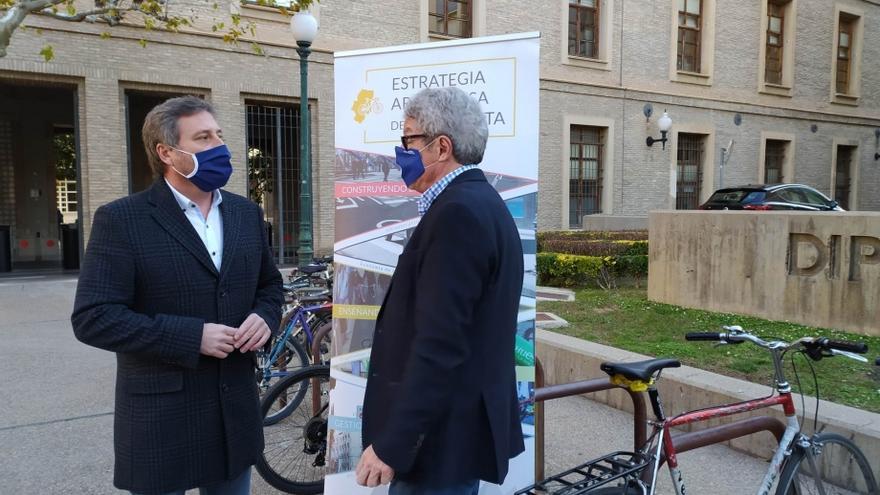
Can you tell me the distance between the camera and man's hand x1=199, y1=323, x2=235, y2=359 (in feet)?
6.63

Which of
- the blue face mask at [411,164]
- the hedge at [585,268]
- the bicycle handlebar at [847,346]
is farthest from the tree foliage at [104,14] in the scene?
the bicycle handlebar at [847,346]

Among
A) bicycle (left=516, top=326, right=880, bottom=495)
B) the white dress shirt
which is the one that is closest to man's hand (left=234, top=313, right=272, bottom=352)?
the white dress shirt

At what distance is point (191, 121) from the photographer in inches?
86.4

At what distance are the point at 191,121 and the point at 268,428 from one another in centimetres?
241

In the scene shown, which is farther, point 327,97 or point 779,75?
point 779,75

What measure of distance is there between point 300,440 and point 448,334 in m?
2.60

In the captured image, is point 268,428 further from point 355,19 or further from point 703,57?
point 703,57

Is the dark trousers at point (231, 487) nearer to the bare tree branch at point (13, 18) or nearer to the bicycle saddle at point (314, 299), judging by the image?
the bicycle saddle at point (314, 299)

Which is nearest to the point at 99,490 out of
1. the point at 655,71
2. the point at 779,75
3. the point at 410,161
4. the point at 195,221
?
the point at 195,221

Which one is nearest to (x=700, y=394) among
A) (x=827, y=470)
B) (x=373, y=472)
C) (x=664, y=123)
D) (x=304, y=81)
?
(x=827, y=470)

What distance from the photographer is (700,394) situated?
446 cm

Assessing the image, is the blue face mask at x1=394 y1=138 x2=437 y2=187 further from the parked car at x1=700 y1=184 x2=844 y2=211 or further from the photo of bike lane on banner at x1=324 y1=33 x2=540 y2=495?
the parked car at x1=700 y1=184 x2=844 y2=211

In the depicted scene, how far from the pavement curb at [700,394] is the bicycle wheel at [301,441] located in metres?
2.56

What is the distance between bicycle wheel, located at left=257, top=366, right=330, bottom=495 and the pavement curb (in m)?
2.56
